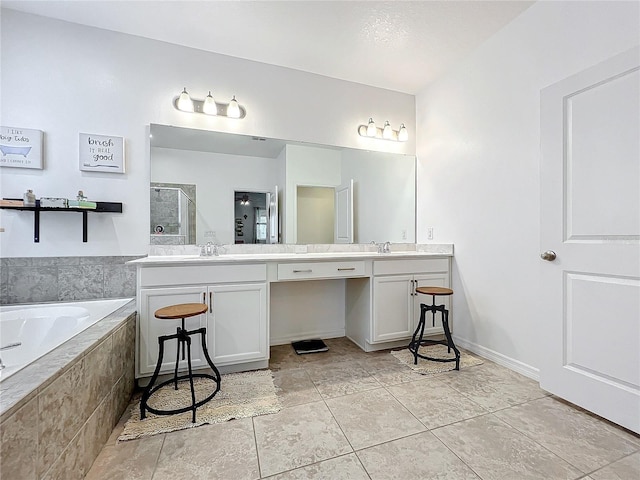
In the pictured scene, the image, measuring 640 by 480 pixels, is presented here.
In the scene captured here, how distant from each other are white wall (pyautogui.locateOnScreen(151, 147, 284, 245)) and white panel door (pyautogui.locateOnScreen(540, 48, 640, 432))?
2.16 m

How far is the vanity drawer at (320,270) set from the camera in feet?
7.17

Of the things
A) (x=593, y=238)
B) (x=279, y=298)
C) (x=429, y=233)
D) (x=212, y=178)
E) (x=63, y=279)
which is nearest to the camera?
(x=593, y=238)

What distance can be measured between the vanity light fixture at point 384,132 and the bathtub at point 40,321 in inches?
102

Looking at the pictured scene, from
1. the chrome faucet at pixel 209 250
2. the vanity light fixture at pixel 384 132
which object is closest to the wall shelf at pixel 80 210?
the chrome faucet at pixel 209 250

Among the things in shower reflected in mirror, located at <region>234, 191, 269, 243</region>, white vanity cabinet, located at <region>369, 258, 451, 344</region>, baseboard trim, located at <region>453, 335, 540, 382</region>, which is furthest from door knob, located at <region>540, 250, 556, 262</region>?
shower reflected in mirror, located at <region>234, 191, 269, 243</region>

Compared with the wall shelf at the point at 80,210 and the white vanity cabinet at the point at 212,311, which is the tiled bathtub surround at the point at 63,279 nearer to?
the wall shelf at the point at 80,210

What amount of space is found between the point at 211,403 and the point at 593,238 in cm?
237

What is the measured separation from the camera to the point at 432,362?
7.47ft

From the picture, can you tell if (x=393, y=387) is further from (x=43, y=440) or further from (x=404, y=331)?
(x=43, y=440)

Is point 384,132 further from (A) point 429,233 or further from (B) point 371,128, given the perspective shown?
(A) point 429,233

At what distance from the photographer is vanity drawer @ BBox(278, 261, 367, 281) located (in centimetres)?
219

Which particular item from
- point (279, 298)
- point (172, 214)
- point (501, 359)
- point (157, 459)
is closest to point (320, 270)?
point (279, 298)

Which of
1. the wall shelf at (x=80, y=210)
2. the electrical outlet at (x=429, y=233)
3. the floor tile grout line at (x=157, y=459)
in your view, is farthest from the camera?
the electrical outlet at (x=429, y=233)

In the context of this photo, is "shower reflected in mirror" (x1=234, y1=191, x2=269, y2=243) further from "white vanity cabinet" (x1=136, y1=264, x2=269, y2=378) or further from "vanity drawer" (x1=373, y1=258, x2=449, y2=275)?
"vanity drawer" (x1=373, y1=258, x2=449, y2=275)
